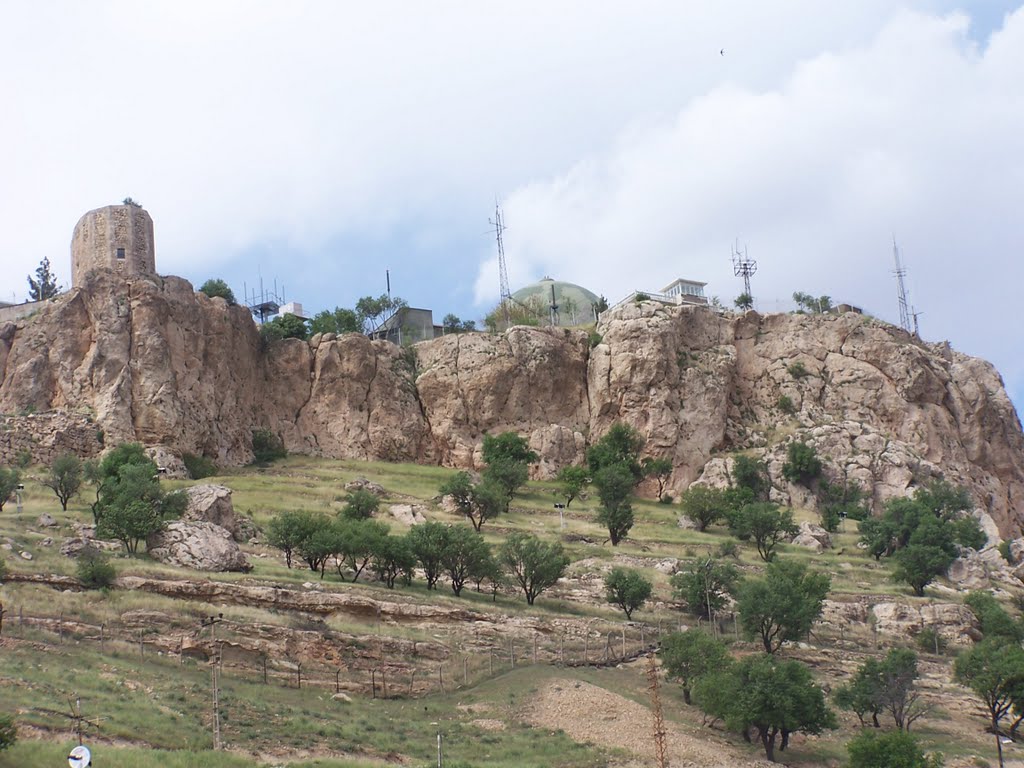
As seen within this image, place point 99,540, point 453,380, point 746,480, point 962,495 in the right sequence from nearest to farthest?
point 99,540 → point 962,495 → point 746,480 → point 453,380

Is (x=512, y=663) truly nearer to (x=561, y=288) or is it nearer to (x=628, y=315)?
(x=628, y=315)

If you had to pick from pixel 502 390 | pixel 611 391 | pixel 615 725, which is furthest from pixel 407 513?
pixel 615 725

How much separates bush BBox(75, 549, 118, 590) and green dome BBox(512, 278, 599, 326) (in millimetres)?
72619

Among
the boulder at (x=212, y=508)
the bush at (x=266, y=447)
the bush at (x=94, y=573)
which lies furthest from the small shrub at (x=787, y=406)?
the bush at (x=94, y=573)

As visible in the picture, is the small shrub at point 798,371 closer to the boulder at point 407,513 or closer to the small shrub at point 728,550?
the small shrub at point 728,550

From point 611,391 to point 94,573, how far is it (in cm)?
5685

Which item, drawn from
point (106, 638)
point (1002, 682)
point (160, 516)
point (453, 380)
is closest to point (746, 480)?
point (453, 380)

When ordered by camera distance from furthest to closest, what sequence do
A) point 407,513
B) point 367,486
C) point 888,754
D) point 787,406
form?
point 787,406 < point 367,486 < point 407,513 < point 888,754

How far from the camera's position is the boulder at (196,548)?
54.6m

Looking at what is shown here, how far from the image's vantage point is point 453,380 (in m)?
101

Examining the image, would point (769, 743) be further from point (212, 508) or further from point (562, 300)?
point (562, 300)

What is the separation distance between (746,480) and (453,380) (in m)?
26.2

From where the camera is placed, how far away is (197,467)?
82812 mm

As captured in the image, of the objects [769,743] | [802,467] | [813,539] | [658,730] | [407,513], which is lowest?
[769,743]
